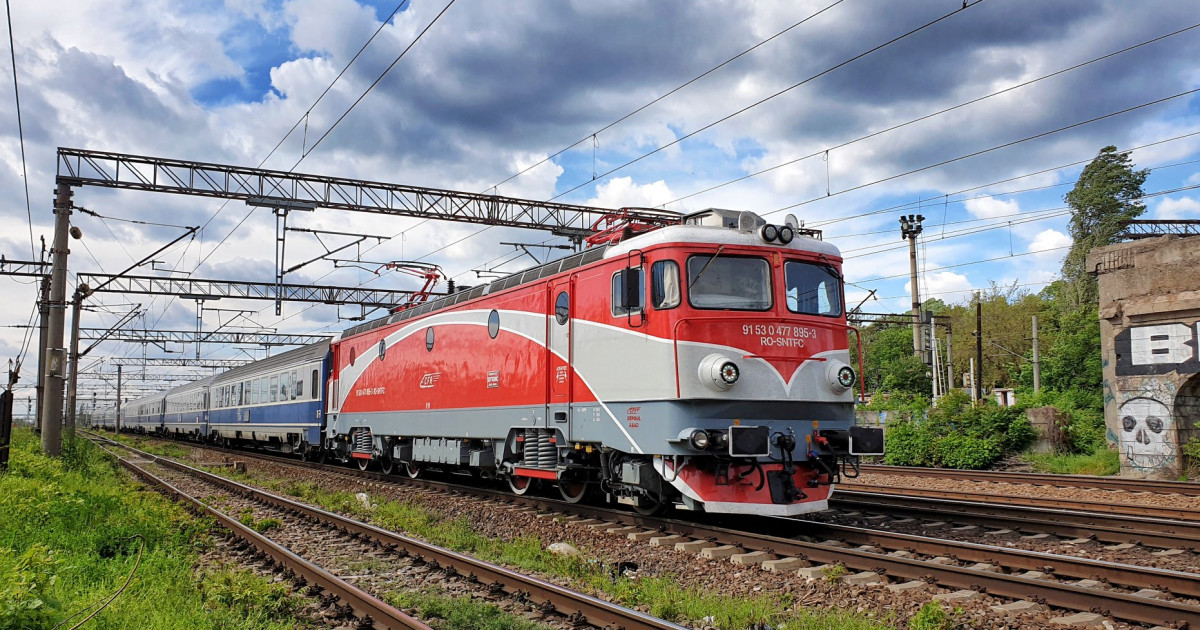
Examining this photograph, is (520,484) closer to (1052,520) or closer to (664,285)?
(664,285)

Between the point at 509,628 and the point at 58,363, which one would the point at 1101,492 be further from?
the point at 58,363

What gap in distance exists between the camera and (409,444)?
1819 cm

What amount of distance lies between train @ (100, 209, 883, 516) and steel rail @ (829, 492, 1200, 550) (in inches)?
59.7

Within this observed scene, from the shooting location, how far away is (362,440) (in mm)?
20719

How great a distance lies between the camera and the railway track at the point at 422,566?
6.40 metres

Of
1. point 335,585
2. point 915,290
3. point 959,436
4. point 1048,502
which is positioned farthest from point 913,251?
point 335,585

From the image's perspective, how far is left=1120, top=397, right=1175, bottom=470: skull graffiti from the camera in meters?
17.4

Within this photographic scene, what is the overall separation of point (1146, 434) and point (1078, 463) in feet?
8.30

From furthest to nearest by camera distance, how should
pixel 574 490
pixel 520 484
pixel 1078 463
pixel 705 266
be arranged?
pixel 1078 463 < pixel 520 484 < pixel 574 490 < pixel 705 266

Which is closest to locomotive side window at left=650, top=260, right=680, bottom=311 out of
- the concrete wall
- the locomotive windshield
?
the locomotive windshield

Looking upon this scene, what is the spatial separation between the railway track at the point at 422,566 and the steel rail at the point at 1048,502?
8045 mm

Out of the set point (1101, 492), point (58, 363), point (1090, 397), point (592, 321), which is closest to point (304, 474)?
point (58, 363)

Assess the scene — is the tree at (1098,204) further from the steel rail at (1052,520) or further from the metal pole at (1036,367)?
the steel rail at (1052,520)

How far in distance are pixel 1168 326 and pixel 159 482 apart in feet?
73.4
